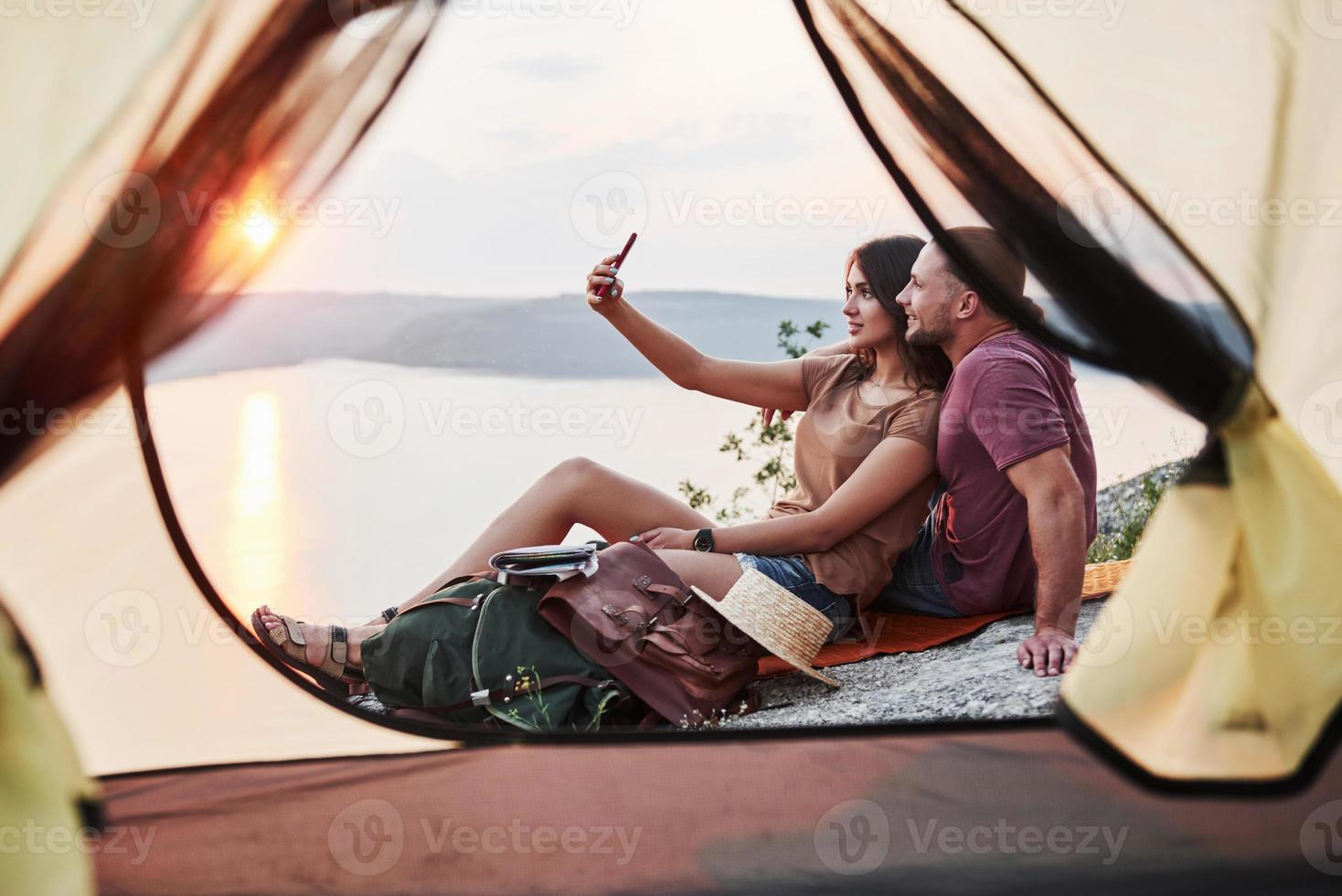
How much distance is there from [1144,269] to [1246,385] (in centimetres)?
23

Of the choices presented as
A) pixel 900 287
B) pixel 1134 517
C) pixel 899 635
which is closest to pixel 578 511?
pixel 899 635

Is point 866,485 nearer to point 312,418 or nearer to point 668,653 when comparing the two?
point 668,653

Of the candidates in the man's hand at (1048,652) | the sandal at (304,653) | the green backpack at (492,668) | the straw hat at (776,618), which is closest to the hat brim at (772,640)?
the straw hat at (776,618)

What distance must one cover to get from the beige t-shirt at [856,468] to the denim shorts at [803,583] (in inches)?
0.8

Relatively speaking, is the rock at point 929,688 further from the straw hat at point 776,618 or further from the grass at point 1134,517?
the grass at point 1134,517

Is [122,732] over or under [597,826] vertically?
over

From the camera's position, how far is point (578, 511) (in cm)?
254

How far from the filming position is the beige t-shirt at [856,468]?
2314 millimetres

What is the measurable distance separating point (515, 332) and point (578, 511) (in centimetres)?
404

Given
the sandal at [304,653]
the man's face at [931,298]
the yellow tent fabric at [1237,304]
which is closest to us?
the yellow tent fabric at [1237,304]

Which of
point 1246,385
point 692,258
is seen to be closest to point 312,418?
point 692,258

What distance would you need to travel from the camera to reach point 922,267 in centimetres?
228

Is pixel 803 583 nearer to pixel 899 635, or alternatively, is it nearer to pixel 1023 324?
pixel 899 635

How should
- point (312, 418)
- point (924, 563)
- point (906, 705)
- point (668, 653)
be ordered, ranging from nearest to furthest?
point (906, 705), point (668, 653), point (924, 563), point (312, 418)
